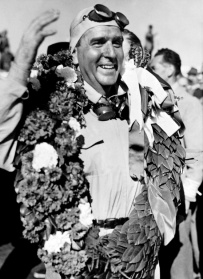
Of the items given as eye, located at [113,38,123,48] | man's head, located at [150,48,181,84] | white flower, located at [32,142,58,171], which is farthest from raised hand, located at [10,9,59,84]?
man's head, located at [150,48,181,84]

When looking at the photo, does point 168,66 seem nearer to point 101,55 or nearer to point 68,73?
point 101,55

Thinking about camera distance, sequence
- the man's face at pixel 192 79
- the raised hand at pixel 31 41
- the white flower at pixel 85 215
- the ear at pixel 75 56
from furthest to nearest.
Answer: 1. the man's face at pixel 192 79
2. the ear at pixel 75 56
3. the white flower at pixel 85 215
4. the raised hand at pixel 31 41

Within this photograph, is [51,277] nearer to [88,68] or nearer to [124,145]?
[124,145]

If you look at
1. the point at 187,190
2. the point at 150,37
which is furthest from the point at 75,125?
the point at 150,37

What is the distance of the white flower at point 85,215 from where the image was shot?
2781 mm

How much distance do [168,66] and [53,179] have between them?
11.4 ft

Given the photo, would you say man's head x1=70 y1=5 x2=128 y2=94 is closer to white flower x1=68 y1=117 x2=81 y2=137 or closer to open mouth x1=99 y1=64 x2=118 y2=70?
open mouth x1=99 y1=64 x2=118 y2=70

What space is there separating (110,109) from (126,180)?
0.51m

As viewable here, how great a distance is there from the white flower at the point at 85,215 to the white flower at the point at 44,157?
1.08ft

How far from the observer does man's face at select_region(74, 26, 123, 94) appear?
3.10 metres

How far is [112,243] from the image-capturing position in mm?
2887

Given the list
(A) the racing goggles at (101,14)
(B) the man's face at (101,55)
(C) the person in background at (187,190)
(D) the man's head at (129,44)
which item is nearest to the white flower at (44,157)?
(B) the man's face at (101,55)

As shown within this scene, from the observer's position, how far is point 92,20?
3.13 m

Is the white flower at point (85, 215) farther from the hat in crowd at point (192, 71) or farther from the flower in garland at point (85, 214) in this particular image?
the hat in crowd at point (192, 71)
